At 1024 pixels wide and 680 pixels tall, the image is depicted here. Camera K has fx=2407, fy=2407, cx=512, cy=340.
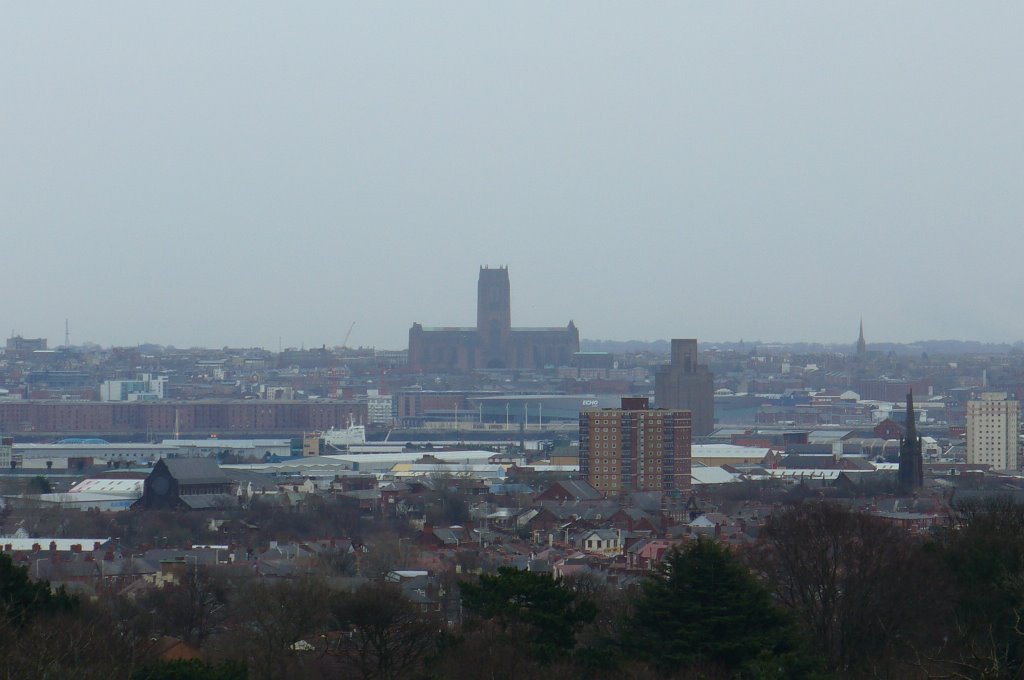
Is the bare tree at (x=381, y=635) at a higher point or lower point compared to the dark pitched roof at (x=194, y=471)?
higher

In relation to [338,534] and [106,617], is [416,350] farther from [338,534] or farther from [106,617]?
[106,617]

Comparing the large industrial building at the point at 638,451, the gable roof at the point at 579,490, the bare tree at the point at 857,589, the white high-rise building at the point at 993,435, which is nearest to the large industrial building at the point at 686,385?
the white high-rise building at the point at 993,435

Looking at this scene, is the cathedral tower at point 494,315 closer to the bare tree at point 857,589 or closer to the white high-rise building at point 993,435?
the white high-rise building at point 993,435

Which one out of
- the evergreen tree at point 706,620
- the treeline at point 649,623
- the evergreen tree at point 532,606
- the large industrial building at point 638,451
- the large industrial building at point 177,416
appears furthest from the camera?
the large industrial building at point 177,416

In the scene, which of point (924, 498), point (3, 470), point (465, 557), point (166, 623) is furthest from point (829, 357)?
point (166, 623)

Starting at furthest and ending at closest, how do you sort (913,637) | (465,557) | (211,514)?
1. (211,514)
2. (465,557)
3. (913,637)

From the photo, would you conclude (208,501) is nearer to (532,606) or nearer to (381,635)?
(381,635)

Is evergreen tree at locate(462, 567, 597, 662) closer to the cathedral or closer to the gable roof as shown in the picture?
the gable roof
